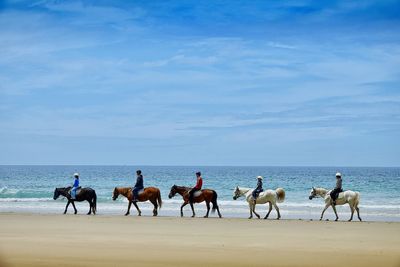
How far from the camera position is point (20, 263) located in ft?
35.3

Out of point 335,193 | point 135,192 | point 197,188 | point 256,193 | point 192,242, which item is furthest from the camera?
point 135,192

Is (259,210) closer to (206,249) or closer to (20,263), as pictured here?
(206,249)

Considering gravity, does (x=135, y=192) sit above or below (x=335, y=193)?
below

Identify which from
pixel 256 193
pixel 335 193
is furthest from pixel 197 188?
pixel 335 193

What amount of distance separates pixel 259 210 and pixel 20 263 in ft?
56.0

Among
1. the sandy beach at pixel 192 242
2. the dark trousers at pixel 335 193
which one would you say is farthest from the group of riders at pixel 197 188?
the sandy beach at pixel 192 242

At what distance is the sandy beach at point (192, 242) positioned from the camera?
1136cm

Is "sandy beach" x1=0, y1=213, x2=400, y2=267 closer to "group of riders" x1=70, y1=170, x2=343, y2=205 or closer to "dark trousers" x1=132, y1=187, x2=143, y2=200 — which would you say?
"group of riders" x1=70, y1=170, x2=343, y2=205

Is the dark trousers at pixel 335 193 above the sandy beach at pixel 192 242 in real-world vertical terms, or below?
above

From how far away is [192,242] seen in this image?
14.3 m

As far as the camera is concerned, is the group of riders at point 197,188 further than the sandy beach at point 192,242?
Yes

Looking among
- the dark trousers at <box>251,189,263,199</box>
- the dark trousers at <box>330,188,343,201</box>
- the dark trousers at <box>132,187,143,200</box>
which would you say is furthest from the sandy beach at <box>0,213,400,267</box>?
the dark trousers at <box>132,187,143,200</box>

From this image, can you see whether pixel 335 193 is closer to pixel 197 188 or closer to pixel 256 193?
pixel 256 193

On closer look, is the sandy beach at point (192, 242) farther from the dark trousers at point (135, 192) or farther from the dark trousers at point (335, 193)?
the dark trousers at point (135, 192)
